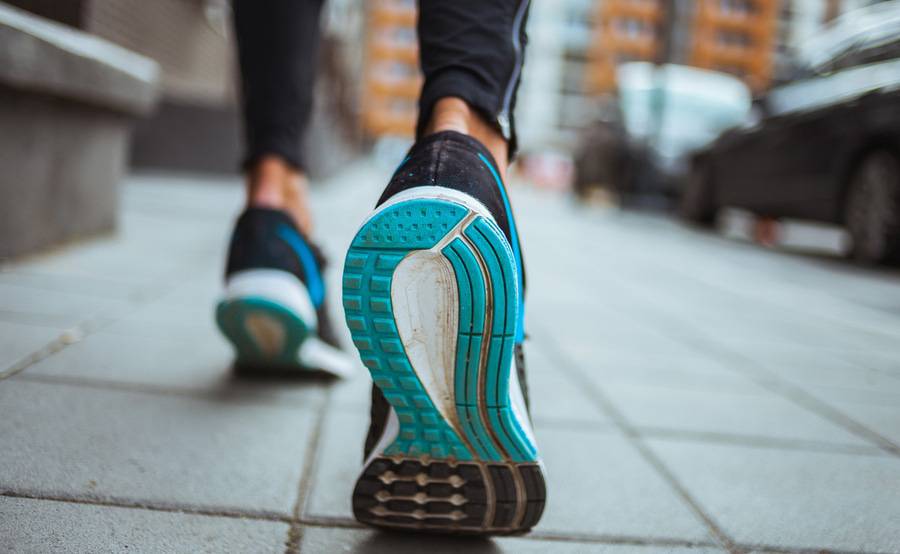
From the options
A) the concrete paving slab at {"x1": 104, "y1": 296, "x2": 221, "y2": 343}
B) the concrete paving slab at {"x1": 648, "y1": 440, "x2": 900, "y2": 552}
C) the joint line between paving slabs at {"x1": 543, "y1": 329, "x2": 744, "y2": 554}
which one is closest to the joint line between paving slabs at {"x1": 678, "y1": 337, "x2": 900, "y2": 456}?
the concrete paving slab at {"x1": 648, "y1": 440, "x2": 900, "y2": 552}

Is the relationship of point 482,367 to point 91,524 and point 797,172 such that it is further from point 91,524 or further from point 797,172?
point 797,172

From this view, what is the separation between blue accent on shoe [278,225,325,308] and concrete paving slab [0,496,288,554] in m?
0.63

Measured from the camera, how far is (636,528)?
1050 millimetres

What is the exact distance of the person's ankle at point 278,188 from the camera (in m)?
1.55

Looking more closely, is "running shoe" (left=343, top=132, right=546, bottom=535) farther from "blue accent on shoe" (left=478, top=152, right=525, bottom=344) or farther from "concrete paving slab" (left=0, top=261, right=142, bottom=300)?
"concrete paving slab" (left=0, top=261, right=142, bottom=300)

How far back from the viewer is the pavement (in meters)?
0.97

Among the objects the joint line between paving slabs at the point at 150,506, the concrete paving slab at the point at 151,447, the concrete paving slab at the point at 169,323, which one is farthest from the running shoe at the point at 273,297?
the joint line between paving slabs at the point at 150,506

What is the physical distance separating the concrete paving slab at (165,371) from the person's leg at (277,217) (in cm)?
5

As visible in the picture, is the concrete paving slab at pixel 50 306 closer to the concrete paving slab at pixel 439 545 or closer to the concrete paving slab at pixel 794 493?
the concrete paving slab at pixel 439 545

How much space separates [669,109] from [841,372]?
778 centimetres

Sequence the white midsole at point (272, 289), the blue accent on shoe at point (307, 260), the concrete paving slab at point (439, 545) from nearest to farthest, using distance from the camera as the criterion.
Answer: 1. the concrete paving slab at point (439, 545)
2. the white midsole at point (272, 289)
3. the blue accent on shoe at point (307, 260)

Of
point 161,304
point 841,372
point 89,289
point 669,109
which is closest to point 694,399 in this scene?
point 841,372

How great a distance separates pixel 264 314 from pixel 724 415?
0.98 meters

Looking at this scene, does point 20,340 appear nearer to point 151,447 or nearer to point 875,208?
point 151,447
